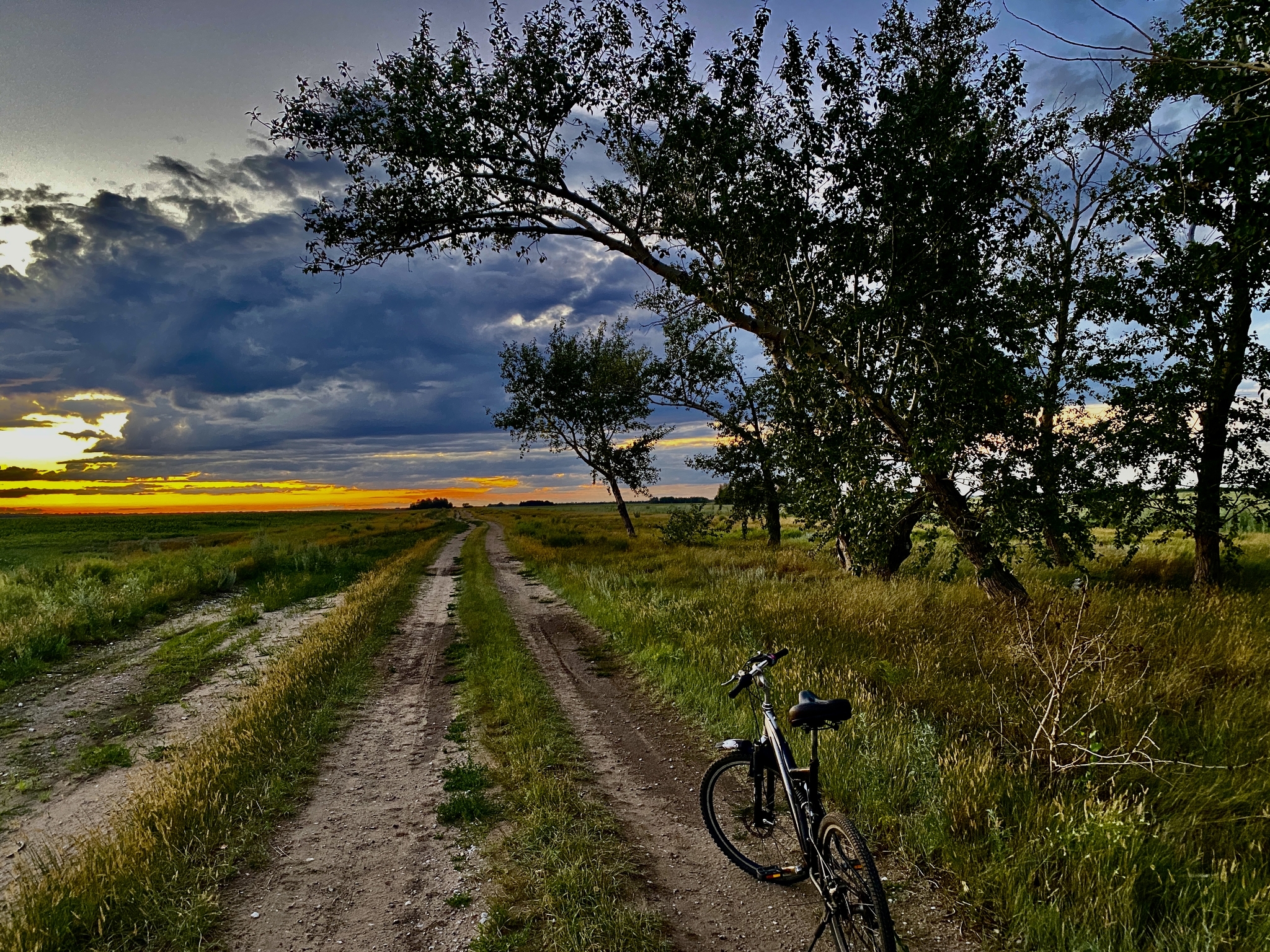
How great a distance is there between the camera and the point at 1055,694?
532cm

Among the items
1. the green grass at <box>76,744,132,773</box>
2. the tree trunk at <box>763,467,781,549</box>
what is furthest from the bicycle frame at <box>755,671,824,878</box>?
the tree trunk at <box>763,467,781,549</box>

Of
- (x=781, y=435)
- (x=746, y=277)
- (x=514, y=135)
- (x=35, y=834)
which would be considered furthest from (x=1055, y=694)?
(x=514, y=135)

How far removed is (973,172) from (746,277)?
4207mm

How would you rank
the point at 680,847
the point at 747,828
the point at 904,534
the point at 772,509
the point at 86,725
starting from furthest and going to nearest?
the point at 772,509 < the point at 904,534 < the point at 86,725 < the point at 747,828 < the point at 680,847

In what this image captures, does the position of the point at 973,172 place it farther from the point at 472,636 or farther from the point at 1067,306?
the point at 472,636

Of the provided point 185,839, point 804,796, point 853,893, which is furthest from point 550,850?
point 185,839

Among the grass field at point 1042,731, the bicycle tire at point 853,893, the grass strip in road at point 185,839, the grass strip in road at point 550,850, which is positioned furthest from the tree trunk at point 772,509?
the bicycle tire at point 853,893

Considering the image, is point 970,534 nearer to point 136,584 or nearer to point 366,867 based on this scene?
point 366,867

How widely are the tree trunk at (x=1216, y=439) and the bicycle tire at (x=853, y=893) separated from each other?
47.1 feet

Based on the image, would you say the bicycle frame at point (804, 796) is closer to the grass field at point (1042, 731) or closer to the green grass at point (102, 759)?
the grass field at point (1042, 731)

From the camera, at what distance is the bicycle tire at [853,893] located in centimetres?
321

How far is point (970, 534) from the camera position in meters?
11.4

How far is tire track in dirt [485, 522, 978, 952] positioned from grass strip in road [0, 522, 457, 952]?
3.33 m

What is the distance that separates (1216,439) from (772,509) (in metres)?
15.1
